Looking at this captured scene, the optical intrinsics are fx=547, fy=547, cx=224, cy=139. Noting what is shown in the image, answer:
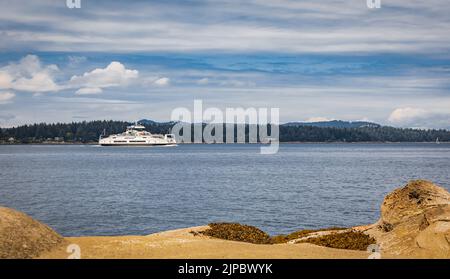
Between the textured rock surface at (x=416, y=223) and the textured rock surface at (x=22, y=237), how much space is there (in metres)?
9.57

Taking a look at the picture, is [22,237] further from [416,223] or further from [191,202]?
[191,202]

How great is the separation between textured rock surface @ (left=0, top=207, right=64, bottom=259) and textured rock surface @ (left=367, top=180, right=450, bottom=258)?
957cm

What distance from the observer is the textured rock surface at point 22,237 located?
1310cm

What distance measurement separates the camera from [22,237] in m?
13.7

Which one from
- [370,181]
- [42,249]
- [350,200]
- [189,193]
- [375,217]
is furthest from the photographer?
[370,181]

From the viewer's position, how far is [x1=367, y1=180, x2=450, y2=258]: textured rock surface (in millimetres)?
14711

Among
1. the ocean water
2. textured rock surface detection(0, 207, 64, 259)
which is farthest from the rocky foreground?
the ocean water

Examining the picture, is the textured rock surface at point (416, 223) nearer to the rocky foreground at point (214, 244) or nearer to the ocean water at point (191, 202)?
the rocky foreground at point (214, 244)

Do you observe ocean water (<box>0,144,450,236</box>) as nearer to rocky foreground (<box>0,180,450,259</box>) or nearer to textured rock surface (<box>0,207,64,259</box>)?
rocky foreground (<box>0,180,450,259</box>)

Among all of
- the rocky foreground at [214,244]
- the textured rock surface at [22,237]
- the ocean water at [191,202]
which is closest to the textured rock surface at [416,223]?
the rocky foreground at [214,244]

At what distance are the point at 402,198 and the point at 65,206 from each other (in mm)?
32432

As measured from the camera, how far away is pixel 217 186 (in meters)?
63.2
